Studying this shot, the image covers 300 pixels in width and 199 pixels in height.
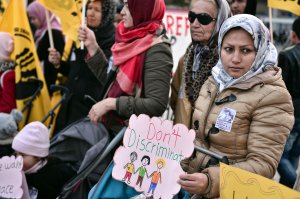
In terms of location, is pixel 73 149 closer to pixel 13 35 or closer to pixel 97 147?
pixel 97 147

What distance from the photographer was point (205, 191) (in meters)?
3.02

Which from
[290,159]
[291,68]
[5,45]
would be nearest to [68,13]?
[5,45]

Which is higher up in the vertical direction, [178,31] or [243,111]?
[243,111]

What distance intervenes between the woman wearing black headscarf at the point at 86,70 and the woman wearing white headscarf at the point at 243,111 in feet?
6.09

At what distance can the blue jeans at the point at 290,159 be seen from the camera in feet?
19.4

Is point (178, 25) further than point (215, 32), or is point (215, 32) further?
point (178, 25)

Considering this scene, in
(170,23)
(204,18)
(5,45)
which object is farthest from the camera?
(170,23)

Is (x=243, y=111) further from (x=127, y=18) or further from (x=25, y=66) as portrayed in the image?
(x=25, y=66)

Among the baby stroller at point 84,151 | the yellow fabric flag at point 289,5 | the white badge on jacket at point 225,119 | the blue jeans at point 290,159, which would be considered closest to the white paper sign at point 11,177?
the baby stroller at point 84,151

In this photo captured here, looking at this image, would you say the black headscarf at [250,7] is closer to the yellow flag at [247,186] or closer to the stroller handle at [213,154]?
the stroller handle at [213,154]

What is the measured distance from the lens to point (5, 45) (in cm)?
574

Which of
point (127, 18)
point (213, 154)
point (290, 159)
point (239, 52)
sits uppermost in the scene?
point (239, 52)

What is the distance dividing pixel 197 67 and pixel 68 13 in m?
2.01

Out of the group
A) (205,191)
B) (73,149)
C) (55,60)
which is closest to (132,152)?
(205,191)
